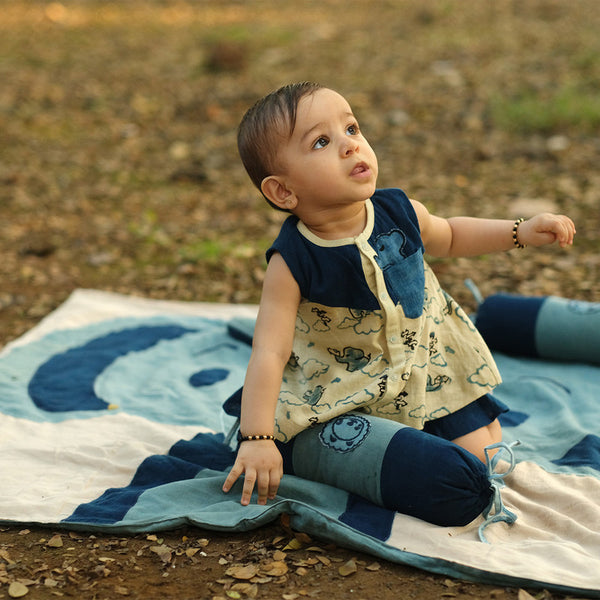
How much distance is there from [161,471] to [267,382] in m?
0.59

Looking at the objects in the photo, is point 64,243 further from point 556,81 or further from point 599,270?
point 556,81

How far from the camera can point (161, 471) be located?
2602 mm

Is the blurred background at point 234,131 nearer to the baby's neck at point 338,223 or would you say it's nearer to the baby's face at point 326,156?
the baby's neck at point 338,223

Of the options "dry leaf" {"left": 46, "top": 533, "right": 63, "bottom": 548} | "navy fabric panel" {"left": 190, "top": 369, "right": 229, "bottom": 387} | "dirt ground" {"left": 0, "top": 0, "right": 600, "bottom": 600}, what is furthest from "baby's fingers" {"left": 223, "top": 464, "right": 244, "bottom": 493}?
"navy fabric panel" {"left": 190, "top": 369, "right": 229, "bottom": 387}

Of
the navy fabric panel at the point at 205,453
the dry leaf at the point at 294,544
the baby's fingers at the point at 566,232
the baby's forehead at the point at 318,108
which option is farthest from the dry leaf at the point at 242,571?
the baby's fingers at the point at 566,232

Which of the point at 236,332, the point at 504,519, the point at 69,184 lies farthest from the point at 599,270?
the point at 69,184

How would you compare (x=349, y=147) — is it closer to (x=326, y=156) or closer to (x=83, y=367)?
(x=326, y=156)

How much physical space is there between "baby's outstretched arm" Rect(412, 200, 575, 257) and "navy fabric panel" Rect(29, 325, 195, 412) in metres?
1.42

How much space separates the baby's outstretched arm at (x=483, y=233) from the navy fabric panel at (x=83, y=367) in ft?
4.67

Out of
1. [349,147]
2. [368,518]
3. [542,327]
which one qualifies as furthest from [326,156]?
[542,327]

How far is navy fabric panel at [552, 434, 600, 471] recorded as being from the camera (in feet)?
8.33

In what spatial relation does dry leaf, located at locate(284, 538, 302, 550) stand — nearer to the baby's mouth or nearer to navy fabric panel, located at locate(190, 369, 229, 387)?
the baby's mouth

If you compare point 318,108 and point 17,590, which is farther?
point 318,108

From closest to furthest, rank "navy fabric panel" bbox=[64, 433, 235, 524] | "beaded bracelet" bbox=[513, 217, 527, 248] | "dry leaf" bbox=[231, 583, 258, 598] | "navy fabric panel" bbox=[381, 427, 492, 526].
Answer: "dry leaf" bbox=[231, 583, 258, 598] → "navy fabric panel" bbox=[381, 427, 492, 526] → "navy fabric panel" bbox=[64, 433, 235, 524] → "beaded bracelet" bbox=[513, 217, 527, 248]
